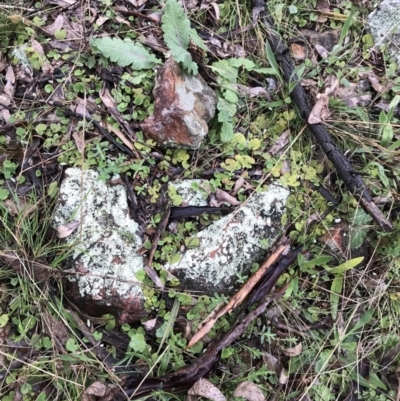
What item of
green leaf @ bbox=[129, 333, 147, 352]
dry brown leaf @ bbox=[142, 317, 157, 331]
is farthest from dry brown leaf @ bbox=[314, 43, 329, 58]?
green leaf @ bbox=[129, 333, 147, 352]

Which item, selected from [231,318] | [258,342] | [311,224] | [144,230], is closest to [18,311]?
[144,230]

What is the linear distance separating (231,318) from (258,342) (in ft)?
0.67

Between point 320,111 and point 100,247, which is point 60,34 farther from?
point 320,111

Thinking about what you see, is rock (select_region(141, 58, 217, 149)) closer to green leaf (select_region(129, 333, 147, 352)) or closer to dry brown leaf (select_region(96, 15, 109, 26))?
dry brown leaf (select_region(96, 15, 109, 26))

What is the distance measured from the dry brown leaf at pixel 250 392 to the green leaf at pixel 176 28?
1713 millimetres

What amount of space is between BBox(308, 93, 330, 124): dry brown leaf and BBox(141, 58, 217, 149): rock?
60 centimetres

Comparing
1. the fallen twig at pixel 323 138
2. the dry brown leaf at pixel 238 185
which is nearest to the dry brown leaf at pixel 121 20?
the fallen twig at pixel 323 138

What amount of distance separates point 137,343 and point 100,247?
0.54m

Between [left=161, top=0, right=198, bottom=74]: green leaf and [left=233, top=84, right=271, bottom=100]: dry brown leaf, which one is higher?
[left=161, top=0, right=198, bottom=74]: green leaf

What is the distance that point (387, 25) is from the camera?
271 centimetres

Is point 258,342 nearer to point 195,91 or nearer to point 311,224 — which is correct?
point 311,224

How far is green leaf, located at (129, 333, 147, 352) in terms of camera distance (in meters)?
2.28

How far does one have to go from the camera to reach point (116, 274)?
234 cm

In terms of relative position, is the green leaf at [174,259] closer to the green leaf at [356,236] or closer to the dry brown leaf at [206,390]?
the dry brown leaf at [206,390]
